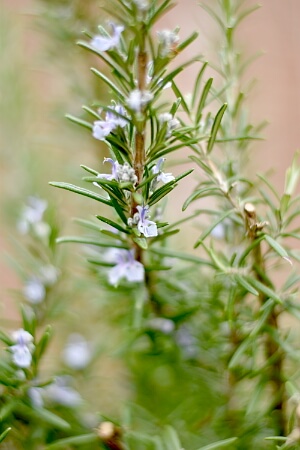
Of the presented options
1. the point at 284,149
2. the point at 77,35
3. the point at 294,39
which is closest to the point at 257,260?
the point at 77,35

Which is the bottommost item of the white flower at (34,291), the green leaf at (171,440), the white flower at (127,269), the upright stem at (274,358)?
the green leaf at (171,440)

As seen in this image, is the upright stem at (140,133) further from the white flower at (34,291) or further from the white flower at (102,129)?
the white flower at (34,291)

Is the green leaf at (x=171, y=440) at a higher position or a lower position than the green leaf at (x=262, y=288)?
lower

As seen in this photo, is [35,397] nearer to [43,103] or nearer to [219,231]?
[219,231]

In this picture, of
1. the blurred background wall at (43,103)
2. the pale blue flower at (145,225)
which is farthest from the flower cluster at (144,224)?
the blurred background wall at (43,103)

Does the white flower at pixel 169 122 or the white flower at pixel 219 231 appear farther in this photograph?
the white flower at pixel 219 231

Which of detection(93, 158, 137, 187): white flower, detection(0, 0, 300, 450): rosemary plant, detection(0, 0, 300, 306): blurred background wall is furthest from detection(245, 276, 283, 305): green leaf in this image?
detection(0, 0, 300, 306): blurred background wall

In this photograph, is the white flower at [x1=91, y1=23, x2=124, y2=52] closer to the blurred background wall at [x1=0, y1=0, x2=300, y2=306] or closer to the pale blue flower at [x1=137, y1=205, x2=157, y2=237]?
the pale blue flower at [x1=137, y1=205, x2=157, y2=237]

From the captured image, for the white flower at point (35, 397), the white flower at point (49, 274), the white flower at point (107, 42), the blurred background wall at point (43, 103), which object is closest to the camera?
the white flower at point (107, 42)
